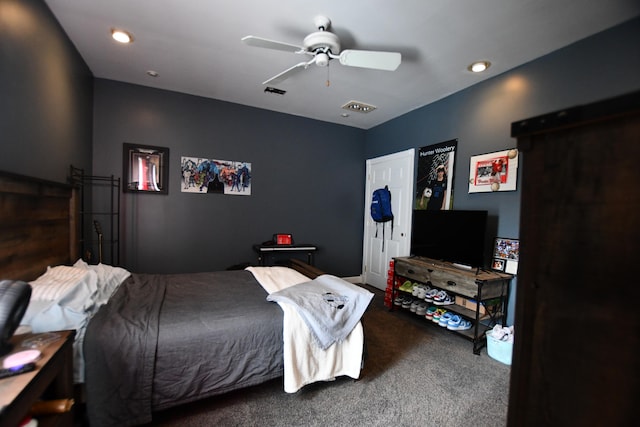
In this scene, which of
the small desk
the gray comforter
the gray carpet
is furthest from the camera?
the small desk

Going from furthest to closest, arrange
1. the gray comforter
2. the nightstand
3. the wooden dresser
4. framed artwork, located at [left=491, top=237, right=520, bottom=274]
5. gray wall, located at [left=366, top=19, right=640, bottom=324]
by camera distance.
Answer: framed artwork, located at [left=491, top=237, right=520, bottom=274], gray wall, located at [left=366, top=19, right=640, bottom=324], the gray comforter, the nightstand, the wooden dresser

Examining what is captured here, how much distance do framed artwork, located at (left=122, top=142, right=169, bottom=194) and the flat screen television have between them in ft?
10.6

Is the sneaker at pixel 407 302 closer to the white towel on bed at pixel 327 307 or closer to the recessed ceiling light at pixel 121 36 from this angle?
the white towel on bed at pixel 327 307

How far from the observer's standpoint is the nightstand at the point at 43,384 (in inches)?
32.8

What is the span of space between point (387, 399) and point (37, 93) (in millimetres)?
3241

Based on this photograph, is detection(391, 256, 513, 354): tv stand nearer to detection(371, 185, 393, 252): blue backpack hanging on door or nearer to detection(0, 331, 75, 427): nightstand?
detection(371, 185, 393, 252): blue backpack hanging on door

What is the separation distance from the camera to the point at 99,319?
1504 mm

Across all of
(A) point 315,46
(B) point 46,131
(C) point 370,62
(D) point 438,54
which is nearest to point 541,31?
(D) point 438,54

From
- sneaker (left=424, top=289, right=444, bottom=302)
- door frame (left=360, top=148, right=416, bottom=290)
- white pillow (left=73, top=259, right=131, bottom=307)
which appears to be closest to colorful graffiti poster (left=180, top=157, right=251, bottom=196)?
white pillow (left=73, top=259, right=131, bottom=307)

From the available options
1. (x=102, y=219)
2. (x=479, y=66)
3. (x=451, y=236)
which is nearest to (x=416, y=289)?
(x=451, y=236)

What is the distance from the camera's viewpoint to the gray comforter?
1.38 m

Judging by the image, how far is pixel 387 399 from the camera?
1.84 metres

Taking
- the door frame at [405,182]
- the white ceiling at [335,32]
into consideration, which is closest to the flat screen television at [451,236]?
the door frame at [405,182]

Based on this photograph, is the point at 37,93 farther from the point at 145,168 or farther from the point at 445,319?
the point at 445,319
